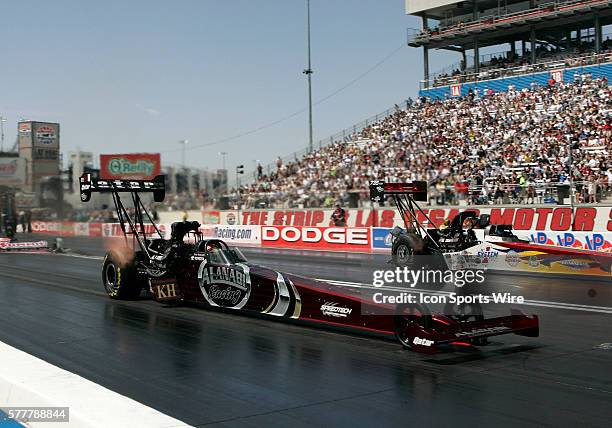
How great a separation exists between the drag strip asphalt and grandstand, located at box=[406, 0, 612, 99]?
2740 cm

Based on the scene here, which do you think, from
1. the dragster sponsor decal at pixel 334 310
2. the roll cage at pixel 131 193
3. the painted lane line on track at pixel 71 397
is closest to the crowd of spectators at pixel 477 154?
the roll cage at pixel 131 193

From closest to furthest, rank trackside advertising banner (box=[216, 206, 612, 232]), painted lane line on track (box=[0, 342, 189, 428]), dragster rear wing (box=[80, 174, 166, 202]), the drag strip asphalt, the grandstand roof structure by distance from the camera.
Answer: painted lane line on track (box=[0, 342, 189, 428])
the drag strip asphalt
dragster rear wing (box=[80, 174, 166, 202])
trackside advertising banner (box=[216, 206, 612, 232])
the grandstand roof structure

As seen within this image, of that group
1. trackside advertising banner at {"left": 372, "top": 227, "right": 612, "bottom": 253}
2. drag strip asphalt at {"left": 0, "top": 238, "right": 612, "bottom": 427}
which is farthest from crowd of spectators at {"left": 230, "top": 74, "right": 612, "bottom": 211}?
drag strip asphalt at {"left": 0, "top": 238, "right": 612, "bottom": 427}

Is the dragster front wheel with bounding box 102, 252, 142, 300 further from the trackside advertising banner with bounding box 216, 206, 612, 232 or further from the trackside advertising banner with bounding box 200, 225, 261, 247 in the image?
the trackside advertising banner with bounding box 200, 225, 261, 247

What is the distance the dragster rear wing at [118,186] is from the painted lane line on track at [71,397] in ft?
21.2

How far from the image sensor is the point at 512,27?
41.0 metres

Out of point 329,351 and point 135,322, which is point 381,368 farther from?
point 135,322

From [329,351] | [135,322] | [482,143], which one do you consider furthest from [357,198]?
[329,351]

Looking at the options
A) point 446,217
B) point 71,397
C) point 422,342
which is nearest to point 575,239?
point 446,217

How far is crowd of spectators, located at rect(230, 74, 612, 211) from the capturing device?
25547mm

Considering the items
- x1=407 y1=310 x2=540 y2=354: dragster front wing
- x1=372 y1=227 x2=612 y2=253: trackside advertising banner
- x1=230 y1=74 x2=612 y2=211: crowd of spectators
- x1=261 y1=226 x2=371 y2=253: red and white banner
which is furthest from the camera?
x1=261 y1=226 x2=371 y2=253: red and white banner

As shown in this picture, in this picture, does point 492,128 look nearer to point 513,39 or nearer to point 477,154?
point 477,154

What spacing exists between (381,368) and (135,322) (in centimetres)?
492

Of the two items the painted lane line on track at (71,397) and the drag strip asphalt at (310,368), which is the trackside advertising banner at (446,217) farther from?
the painted lane line on track at (71,397)
